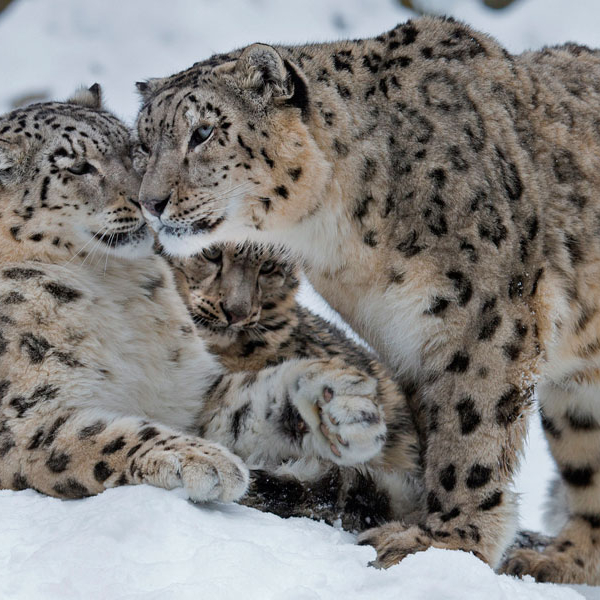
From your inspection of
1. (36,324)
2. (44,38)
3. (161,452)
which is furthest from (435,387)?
(44,38)

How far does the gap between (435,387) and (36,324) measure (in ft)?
5.26

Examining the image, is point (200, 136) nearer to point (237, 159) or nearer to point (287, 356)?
point (237, 159)

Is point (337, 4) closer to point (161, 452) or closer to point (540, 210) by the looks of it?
point (540, 210)

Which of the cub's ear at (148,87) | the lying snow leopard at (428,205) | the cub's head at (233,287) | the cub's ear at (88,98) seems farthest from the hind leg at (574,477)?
the cub's ear at (88,98)

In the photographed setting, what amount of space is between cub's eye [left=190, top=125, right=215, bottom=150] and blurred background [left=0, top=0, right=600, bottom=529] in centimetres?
812

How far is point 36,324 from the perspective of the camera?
4.51 m

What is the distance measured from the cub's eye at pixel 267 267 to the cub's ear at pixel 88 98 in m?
1.14

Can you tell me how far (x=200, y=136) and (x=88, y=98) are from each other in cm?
117

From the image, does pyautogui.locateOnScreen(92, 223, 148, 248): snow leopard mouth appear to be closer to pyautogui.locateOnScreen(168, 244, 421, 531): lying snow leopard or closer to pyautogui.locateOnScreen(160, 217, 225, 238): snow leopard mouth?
pyautogui.locateOnScreen(160, 217, 225, 238): snow leopard mouth

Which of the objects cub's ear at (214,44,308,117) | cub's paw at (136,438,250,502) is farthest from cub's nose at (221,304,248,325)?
cub's paw at (136,438,250,502)

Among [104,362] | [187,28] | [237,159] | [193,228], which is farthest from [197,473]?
[187,28]

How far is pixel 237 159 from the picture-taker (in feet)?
15.1

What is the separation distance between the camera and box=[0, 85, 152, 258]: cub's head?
4.80 meters

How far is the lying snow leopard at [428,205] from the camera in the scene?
4430 mm
